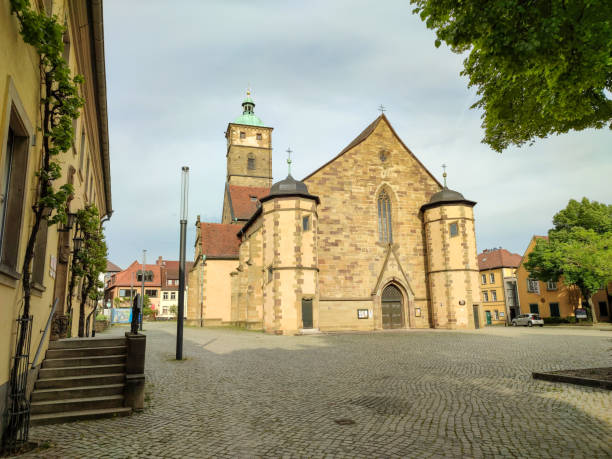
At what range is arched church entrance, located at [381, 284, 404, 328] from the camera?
3089 cm

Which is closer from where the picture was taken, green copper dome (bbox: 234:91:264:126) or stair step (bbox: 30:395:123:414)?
stair step (bbox: 30:395:123:414)

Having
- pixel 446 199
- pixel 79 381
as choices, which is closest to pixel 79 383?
pixel 79 381

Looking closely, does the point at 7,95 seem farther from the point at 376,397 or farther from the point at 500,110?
the point at 500,110

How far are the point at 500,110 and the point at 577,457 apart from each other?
22.9ft

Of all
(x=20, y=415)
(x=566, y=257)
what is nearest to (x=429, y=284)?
(x=566, y=257)

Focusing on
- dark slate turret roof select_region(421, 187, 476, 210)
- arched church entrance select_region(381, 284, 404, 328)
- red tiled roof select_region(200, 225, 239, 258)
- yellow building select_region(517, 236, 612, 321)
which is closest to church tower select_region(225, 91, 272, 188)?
red tiled roof select_region(200, 225, 239, 258)

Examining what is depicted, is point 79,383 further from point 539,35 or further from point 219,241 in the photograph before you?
point 219,241

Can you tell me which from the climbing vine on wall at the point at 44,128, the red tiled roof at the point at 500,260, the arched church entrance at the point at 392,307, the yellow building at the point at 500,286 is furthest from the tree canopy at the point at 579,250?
the climbing vine on wall at the point at 44,128

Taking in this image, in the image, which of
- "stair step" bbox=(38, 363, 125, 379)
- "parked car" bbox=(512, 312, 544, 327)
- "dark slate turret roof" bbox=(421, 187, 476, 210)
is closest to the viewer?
"stair step" bbox=(38, 363, 125, 379)

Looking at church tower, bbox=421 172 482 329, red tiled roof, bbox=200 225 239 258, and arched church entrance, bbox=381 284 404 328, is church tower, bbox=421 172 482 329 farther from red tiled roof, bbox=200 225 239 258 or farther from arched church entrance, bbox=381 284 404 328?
red tiled roof, bbox=200 225 239 258

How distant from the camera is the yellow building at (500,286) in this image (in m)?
53.1

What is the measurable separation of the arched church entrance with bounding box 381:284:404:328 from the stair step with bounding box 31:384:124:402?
25.4 metres

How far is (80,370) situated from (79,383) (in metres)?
0.36

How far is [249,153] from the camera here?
60594mm
